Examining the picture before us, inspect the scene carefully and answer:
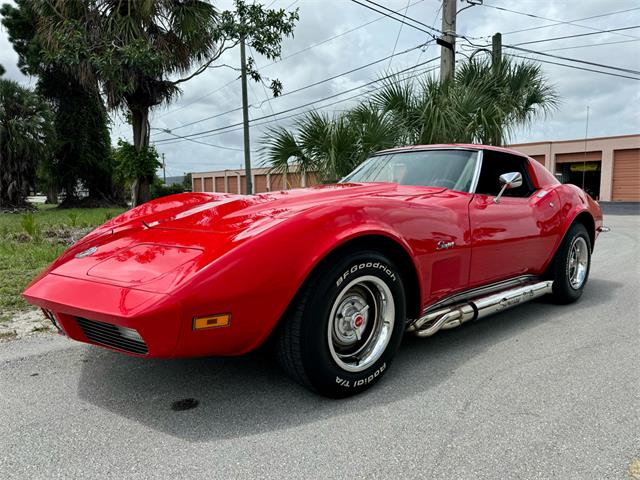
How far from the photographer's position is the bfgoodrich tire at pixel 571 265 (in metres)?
4.07

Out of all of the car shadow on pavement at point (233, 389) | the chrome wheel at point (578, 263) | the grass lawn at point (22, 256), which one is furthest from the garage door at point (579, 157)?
the car shadow on pavement at point (233, 389)

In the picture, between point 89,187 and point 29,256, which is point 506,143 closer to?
point 29,256

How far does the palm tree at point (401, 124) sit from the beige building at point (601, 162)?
69.9 ft

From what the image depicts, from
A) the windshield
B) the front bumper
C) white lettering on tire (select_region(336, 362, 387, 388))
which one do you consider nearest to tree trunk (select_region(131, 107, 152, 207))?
the windshield

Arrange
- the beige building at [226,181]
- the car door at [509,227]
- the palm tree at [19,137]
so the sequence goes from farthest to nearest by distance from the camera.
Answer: the beige building at [226,181]
the palm tree at [19,137]
the car door at [509,227]

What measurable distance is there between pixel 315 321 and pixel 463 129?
654 centimetres

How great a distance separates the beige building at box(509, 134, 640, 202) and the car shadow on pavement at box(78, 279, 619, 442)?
2761 cm

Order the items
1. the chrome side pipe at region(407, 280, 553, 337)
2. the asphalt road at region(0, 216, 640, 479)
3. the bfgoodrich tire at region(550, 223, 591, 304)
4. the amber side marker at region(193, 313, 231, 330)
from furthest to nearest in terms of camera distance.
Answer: the bfgoodrich tire at region(550, 223, 591, 304), the chrome side pipe at region(407, 280, 553, 337), the amber side marker at region(193, 313, 231, 330), the asphalt road at region(0, 216, 640, 479)

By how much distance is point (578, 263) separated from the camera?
446cm

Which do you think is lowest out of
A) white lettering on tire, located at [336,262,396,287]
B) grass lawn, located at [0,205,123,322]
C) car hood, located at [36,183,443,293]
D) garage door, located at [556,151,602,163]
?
grass lawn, located at [0,205,123,322]

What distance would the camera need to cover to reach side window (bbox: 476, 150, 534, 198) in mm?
3512

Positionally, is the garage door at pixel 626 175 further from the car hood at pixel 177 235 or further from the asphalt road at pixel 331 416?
the car hood at pixel 177 235

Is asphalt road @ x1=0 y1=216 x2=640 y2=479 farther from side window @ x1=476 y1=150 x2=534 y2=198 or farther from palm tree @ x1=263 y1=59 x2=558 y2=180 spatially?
palm tree @ x1=263 y1=59 x2=558 y2=180

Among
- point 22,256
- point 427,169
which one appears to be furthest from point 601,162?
point 22,256
